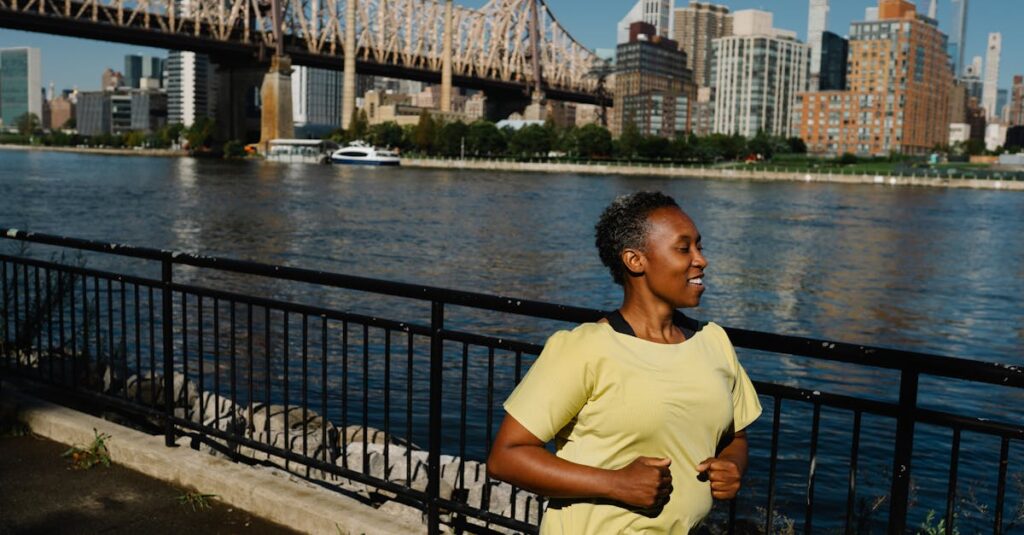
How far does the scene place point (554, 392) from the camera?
2455 millimetres

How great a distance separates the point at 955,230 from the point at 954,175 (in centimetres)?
8792

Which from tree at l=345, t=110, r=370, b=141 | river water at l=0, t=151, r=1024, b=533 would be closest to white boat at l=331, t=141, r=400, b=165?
tree at l=345, t=110, r=370, b=141

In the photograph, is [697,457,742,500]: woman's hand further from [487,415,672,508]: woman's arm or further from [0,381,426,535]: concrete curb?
[0,381,426,535]: concrete curb

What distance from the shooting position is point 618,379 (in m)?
2.45

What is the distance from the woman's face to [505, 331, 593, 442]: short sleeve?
329mm

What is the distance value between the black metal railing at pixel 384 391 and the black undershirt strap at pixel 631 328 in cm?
43

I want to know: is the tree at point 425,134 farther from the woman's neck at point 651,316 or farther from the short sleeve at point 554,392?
the short sleeve at point 554,392

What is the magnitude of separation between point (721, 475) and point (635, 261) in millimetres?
594

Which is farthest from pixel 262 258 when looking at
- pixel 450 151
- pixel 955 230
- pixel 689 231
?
pixel 450 151

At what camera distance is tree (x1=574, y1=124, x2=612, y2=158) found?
145 meters

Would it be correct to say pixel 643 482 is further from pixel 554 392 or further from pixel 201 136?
pixel 201 136

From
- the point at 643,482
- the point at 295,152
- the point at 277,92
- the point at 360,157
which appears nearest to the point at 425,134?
the point at 360,157

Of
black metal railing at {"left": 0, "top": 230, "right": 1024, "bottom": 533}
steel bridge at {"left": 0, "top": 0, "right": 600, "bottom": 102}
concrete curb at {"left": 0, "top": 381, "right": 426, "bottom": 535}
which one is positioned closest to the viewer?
black metal railing at {"left": 0, "top": 230, "right": 1024, "bottom": 533}

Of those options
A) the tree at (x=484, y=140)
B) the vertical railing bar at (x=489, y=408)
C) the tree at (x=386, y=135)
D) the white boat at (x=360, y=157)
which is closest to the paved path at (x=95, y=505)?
the vertical railing bar at (x=489, y=408)
